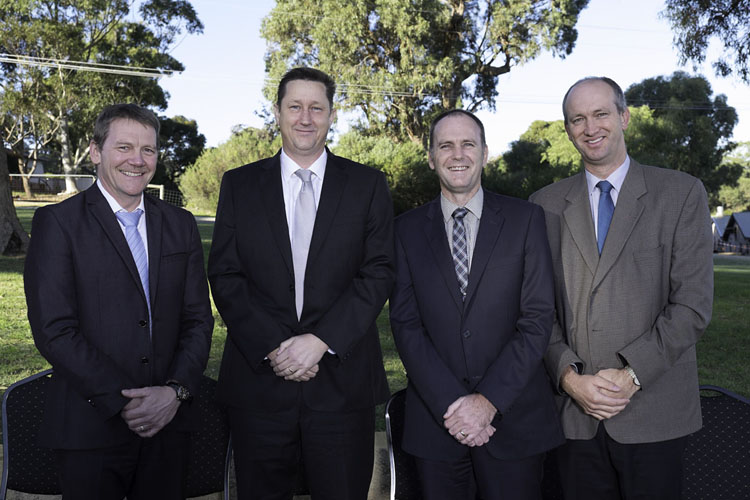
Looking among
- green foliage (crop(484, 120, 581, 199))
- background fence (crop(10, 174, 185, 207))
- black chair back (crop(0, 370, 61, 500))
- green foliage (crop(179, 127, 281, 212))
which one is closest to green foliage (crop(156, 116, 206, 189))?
green foliage (crop(179, 127, 281, 212))

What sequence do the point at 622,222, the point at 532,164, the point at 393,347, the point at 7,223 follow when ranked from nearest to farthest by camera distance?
the point at 622,222
the point at 393,347
the point at 7,223
the point at 532,164

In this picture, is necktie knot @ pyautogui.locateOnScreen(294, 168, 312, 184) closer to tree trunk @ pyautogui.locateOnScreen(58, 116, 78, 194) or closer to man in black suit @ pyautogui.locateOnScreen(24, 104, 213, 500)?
man in black suit @ pyautogui.locateOnScreen(24, 104, 213, 500)

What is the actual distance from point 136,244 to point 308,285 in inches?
30.1

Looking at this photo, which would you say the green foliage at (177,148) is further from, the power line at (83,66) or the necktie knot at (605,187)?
the necktie knot at (605,187)

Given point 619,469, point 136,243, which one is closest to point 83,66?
point 136,243

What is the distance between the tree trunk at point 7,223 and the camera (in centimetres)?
1402

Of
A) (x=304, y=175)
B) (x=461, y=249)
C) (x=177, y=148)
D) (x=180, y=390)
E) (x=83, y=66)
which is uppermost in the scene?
(x=83, y=66)

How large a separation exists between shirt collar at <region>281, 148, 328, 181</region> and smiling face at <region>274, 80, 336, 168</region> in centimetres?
7

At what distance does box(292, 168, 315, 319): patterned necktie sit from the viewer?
2926 mm

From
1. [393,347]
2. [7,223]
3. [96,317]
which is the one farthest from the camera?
[7,223]

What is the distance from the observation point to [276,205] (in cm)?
298

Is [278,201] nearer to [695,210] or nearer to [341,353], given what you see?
[341,353]

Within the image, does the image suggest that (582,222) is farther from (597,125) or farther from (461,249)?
(461,249)

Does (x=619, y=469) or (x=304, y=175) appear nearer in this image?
(x=619, y=469)
